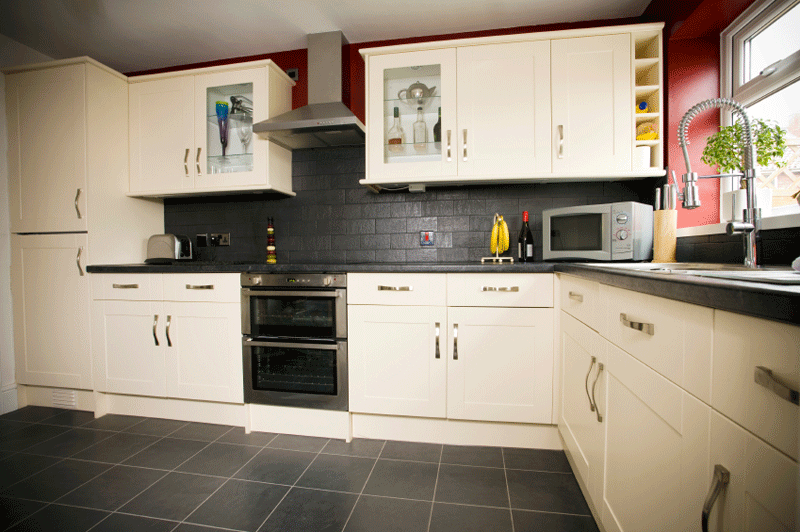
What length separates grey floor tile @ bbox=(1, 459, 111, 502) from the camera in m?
1.57

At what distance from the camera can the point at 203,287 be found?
7.11ft

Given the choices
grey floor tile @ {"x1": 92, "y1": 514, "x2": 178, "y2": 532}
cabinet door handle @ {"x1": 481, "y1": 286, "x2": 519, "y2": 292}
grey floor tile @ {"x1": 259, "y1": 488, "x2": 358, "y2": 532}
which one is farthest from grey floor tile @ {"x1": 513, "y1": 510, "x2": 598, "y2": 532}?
grey floor tile @ {"x1": 92, "y1": 514, "x2": 178, "y2": 532}

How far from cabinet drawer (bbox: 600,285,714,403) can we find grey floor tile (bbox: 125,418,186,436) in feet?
7.89

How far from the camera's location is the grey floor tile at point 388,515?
1348mm

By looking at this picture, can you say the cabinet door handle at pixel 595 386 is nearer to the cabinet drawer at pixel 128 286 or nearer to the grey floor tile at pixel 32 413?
the cabinet drawer at pixel 128 286

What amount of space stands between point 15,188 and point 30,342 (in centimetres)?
106

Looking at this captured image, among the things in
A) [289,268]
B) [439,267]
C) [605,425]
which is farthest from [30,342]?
[605,425]

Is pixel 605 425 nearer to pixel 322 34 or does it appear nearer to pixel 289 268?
pixel 289 268

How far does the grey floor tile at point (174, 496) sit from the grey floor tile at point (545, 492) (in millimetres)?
1303

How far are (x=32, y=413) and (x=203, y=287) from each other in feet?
5.13

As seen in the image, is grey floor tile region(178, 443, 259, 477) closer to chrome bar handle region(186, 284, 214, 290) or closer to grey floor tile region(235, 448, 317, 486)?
grey floor tile region(235, 448, 317, 486)

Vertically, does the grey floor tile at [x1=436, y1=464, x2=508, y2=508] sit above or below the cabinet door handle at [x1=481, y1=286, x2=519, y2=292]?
below

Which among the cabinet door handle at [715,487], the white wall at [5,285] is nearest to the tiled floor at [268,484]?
the white wall at [5,285]

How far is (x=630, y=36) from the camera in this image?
2.07 metres
